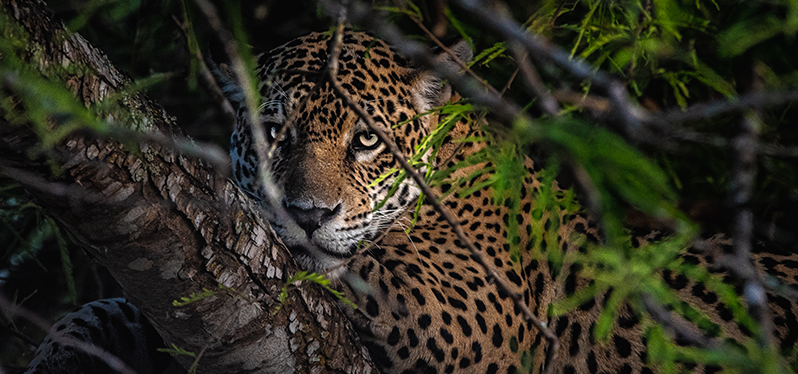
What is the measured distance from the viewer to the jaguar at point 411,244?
2.16m

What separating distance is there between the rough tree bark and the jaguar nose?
1.26 ft

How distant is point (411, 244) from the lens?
2.53m

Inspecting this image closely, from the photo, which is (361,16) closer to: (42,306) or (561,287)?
(561,287)

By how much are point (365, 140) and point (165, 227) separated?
1287 mm

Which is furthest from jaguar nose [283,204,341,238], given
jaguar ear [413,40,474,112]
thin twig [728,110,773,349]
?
thin twig [728,110,773,349]

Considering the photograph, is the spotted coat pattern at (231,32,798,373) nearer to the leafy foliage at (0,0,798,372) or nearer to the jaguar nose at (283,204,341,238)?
the jaguar nose at (283,204,341,238)

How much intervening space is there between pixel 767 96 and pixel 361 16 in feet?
2.03

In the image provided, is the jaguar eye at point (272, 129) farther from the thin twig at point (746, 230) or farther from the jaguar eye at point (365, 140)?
the thin twig at point (746, 230)

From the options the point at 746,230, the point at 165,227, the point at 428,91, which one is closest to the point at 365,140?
the point at 428,91

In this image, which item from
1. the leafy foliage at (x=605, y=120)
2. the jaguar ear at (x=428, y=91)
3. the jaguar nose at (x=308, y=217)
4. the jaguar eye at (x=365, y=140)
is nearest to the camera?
the leafy foliage at (x=605, y=120)

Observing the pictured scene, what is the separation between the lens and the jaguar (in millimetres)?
2162

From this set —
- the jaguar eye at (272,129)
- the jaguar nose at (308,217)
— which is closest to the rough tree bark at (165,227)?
the jaguar nose at (308,217)

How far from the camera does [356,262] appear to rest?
225 cm

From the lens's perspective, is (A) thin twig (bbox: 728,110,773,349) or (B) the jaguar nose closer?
(A) thin twig (bbox: 728,110,773,349)
